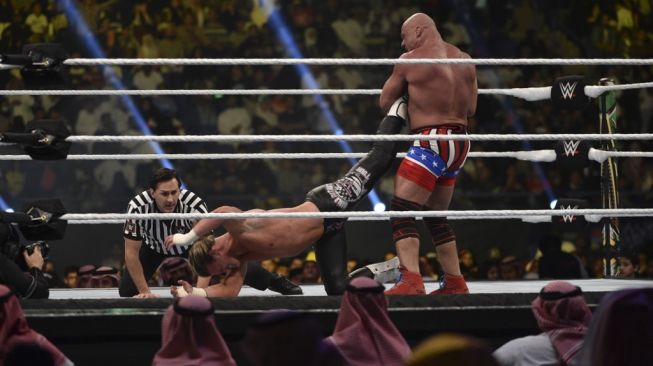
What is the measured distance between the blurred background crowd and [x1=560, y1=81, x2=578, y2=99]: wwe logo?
14.2 ft

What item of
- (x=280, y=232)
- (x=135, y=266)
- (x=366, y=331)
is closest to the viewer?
(x=366, y=331)

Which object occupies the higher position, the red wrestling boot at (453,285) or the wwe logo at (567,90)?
the wwe logo at (567,90)

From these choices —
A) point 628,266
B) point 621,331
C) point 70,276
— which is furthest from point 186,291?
point 628,266

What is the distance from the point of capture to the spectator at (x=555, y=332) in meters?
2.53

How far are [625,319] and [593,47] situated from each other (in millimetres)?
7283

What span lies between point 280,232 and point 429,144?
1.99 feet

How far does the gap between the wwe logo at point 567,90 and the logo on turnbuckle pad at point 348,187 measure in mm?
738

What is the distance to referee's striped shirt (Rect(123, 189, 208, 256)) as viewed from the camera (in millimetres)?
4301

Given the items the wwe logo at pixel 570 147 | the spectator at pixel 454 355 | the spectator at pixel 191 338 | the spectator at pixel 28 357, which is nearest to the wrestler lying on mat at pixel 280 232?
the wwe logo at pixel 570 147

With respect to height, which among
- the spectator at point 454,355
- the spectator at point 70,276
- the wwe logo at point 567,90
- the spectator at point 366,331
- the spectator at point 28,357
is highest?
the spectator at point 454,355

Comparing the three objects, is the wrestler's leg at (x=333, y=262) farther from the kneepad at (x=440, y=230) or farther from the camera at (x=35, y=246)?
the camera at (x=35, y=246)

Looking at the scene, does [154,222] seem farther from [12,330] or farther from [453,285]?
[12,330]

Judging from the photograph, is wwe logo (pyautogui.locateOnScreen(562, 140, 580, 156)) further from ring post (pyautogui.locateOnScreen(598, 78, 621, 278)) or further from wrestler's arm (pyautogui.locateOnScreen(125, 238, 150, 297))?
wrestler's arm (pyautogui.locateOnScreen(125, 238, 150, 297))

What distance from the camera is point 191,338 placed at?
2328 millimetres
